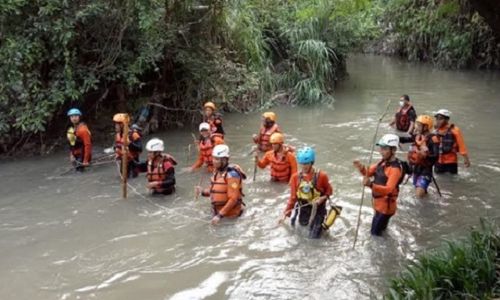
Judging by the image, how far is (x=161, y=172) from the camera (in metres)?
9.33

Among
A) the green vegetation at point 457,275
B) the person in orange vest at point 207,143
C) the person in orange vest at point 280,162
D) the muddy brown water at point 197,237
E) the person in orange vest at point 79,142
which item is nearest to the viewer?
the green vegetation at point 457,275

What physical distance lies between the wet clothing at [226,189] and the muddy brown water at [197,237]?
0.31m

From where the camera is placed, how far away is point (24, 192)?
9.87 m

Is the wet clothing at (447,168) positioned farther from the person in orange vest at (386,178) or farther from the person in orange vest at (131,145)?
the person in orange vest at (131,145)

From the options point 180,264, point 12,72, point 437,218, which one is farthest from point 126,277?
point 12,72

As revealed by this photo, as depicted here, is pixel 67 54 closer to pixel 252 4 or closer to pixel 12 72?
pixel 12 72

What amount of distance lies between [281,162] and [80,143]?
12.7ft

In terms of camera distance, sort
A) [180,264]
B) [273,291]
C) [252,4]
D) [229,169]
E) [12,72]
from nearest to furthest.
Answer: [273,291] < [180,264] < [229,169] < [12,72] < [252,4]

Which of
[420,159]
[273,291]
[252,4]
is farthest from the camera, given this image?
[252,4]

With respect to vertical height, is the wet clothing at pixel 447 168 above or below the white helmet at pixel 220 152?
below

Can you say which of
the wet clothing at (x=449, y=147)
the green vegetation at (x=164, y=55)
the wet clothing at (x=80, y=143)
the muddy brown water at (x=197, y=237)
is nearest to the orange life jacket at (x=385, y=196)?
the muddy brown water at (x=197, y=237)

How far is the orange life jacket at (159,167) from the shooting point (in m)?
9.26

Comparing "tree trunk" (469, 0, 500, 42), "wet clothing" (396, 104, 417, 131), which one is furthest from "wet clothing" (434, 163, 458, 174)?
"tree trunk" (469, 0, 500, 42)

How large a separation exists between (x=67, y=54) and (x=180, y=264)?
5.93 meters
